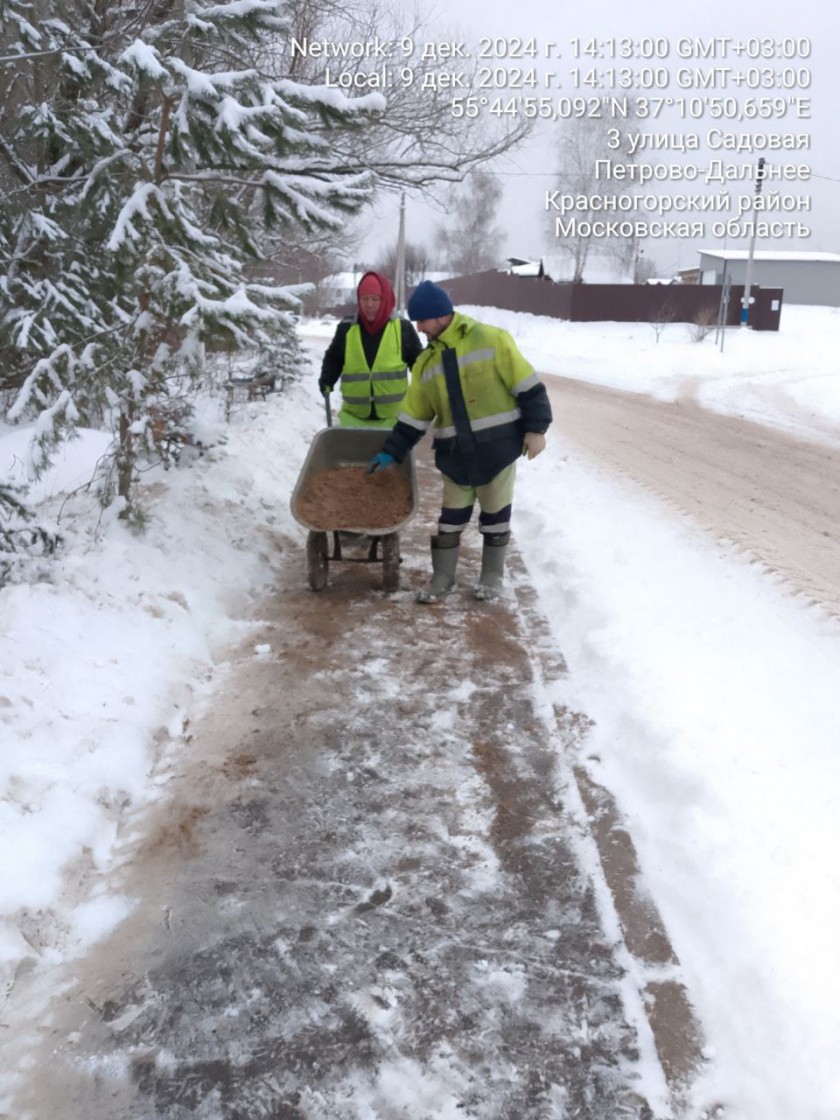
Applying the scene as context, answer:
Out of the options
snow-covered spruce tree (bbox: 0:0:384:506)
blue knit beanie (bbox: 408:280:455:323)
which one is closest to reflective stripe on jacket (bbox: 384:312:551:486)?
blue knit beanie (bbox: 408:280:455:323)

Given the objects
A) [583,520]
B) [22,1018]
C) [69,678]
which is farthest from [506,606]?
[22,1018]

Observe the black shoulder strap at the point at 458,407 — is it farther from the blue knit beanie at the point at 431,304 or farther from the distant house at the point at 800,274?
the distant house at the point at 800,274

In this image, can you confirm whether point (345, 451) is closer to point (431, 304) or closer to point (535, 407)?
point (431, 304)

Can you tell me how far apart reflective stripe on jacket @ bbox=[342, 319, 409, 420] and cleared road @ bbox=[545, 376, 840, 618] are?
2.64 meters

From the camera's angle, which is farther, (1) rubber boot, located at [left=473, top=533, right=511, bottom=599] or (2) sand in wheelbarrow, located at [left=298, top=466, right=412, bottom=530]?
(1) rubber boot, located at [left=473, top=533, right=511, bottom=599]

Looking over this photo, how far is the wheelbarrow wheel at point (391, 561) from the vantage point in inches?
208

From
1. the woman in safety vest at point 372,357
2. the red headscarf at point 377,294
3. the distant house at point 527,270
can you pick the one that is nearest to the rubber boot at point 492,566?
the woman in safety vest at point 372,357

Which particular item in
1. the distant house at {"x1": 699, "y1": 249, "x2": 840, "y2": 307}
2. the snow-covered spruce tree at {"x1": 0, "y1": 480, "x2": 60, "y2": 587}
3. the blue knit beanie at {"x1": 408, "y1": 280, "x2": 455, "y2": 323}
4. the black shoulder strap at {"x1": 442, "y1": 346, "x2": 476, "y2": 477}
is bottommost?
the snow-covered spruce tree at {"x1": 0, "y1": 480, "x2": 60, "y2": 587}

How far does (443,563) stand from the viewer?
5406 mm

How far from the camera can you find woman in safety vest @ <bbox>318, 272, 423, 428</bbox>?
5.55 meters

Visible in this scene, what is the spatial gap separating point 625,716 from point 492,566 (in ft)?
6.00

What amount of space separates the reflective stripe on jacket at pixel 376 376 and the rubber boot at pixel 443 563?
44.7 inches

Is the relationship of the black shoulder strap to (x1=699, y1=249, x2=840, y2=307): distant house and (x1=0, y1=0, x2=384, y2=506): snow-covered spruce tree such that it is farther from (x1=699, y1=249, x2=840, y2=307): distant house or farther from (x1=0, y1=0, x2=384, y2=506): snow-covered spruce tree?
(x1=699, y1=249, x2=840, y2=307): distant house

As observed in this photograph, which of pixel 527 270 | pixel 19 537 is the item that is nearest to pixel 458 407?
pixel 19 537
